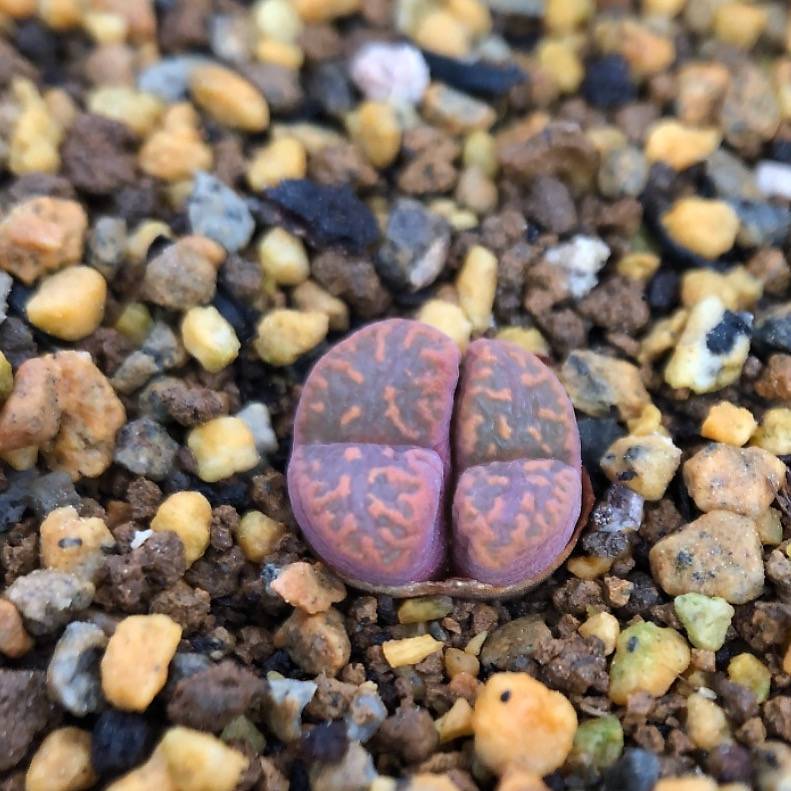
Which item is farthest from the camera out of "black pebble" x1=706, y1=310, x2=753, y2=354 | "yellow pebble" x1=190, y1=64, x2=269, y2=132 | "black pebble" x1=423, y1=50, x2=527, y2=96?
"black pebble" x1=423, y1=50, x2=527, y2=96

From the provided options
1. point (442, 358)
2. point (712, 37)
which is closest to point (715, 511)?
point (442, 358)

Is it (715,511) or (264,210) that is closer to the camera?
(715,511)

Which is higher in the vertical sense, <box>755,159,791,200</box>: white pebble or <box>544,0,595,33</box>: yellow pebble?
<box>544,0,595,33</box>: yellow pebble

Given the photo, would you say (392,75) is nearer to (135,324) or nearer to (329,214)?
(329,214)

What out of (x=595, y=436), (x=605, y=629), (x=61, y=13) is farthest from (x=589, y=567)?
(x=61, y=13)

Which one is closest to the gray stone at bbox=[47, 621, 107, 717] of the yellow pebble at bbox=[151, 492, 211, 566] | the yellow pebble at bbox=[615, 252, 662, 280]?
the yellow pebble at bbox=[151, 492, 211, 566]

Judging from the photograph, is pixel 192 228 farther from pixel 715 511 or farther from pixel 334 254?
pixel 715 511

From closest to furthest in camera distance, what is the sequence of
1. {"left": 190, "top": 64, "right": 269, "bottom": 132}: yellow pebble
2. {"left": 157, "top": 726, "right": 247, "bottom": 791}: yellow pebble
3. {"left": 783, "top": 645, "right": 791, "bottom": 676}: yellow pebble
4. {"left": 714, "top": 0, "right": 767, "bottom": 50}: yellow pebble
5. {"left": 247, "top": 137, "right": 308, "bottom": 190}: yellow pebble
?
{"left": 157, "top": 726, "right": 247, "bottom": 791}: yellow pebble
{"left": 783, "top": 645, "right": 791, "bottom": 676}: yellow pebble
{"left": 247, "top": 137, "right": 308, "bottom": 190}: yellow pebble
{"left": 190, "top": 64, "right": 269, "bottom": 132}: yellow pebble
{"left": 714, "top": 0, "right": 767, "bottom": 50}: yellow pebble

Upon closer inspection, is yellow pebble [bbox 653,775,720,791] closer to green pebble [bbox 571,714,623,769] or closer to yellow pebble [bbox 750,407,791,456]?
green pebble [bbox 571,714,623,769]
